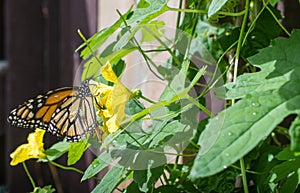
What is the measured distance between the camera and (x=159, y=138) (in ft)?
2.05

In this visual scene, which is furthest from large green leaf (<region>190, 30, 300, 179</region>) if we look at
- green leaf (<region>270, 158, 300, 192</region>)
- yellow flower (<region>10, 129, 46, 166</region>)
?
yellow flower (<region>10, 129, 46, 166</region>)

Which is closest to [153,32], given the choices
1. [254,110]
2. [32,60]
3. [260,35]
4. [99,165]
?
[260,35]

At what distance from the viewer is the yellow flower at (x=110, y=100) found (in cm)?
59

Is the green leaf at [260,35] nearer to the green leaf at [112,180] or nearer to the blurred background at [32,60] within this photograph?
the green leaf at [112,180]

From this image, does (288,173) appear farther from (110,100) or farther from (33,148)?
(33,148)

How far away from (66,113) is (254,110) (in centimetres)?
32

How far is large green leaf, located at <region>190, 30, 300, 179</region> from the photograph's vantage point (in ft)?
1.32

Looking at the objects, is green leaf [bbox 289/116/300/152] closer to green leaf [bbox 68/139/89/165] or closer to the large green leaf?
the large green leaf

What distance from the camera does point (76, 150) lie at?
69 centimetres

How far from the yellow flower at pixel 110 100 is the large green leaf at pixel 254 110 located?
14 centimetres

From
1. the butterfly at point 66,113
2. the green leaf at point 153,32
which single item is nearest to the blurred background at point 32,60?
the green leaf at point 153,32

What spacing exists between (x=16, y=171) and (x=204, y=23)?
128cm

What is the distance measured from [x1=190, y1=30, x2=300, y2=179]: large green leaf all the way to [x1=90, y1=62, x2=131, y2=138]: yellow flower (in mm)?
135

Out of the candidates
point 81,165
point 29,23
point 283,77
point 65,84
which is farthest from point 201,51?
point 29,23
